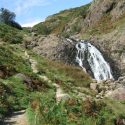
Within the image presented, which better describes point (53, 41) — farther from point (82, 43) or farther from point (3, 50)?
point (3, 50)

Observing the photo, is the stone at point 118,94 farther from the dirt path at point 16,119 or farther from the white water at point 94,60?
the white water at point 94,60

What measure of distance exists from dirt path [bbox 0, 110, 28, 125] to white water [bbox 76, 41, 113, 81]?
35336 mm

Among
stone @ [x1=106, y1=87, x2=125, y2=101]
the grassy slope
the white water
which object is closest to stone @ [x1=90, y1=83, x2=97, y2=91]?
the grassy slope


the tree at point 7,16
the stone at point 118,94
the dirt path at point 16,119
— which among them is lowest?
the dirt path at point 16,119

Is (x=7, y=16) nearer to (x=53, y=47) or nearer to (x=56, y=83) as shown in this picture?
(x=53, y=47)

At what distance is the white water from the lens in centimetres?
6306

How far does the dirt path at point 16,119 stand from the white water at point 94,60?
116 ft

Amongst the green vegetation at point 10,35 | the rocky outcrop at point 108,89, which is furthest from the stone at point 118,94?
the green vegetation at point 10,35

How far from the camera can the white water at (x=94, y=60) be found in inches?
2483

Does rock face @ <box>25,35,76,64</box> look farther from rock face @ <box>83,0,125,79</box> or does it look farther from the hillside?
rock face @ <box>83,0,125,79</box>

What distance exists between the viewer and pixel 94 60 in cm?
6569

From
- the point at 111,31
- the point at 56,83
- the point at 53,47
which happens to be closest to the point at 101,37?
the point at 111,31

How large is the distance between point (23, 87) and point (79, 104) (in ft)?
31.7

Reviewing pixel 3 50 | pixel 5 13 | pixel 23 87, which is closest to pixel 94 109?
pixel 23 87
